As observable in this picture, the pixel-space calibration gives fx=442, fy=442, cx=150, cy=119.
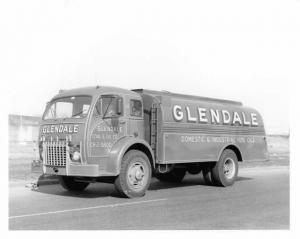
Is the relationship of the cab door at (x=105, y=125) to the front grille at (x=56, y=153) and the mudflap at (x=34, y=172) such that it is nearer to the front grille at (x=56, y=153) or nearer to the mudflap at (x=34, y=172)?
the front grille at (x=56, y=153)

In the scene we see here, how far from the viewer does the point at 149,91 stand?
12.2 meters

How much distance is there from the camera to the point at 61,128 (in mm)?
10648

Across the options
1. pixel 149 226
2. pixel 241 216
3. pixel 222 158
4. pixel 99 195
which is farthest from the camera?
pixel 222 158

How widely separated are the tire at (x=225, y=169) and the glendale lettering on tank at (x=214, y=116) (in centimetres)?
103

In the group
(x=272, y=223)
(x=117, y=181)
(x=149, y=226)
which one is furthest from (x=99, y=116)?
(x=272, y=223)

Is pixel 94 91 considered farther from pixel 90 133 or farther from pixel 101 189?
pixel 101 189

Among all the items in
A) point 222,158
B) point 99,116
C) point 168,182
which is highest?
point 99,116

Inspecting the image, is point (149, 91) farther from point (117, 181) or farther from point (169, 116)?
point (117, 181)

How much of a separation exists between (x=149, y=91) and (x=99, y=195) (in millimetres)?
3133

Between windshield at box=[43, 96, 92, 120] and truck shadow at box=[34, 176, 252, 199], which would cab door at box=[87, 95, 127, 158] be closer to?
windshield at box=[43, 96, 92, 120]

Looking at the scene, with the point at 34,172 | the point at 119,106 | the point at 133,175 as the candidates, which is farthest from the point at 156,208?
the point at 34,172

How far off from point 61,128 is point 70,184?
2049 mm

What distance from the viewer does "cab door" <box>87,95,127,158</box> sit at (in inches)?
410

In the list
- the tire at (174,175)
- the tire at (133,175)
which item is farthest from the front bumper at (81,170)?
the tire at (174,175)
